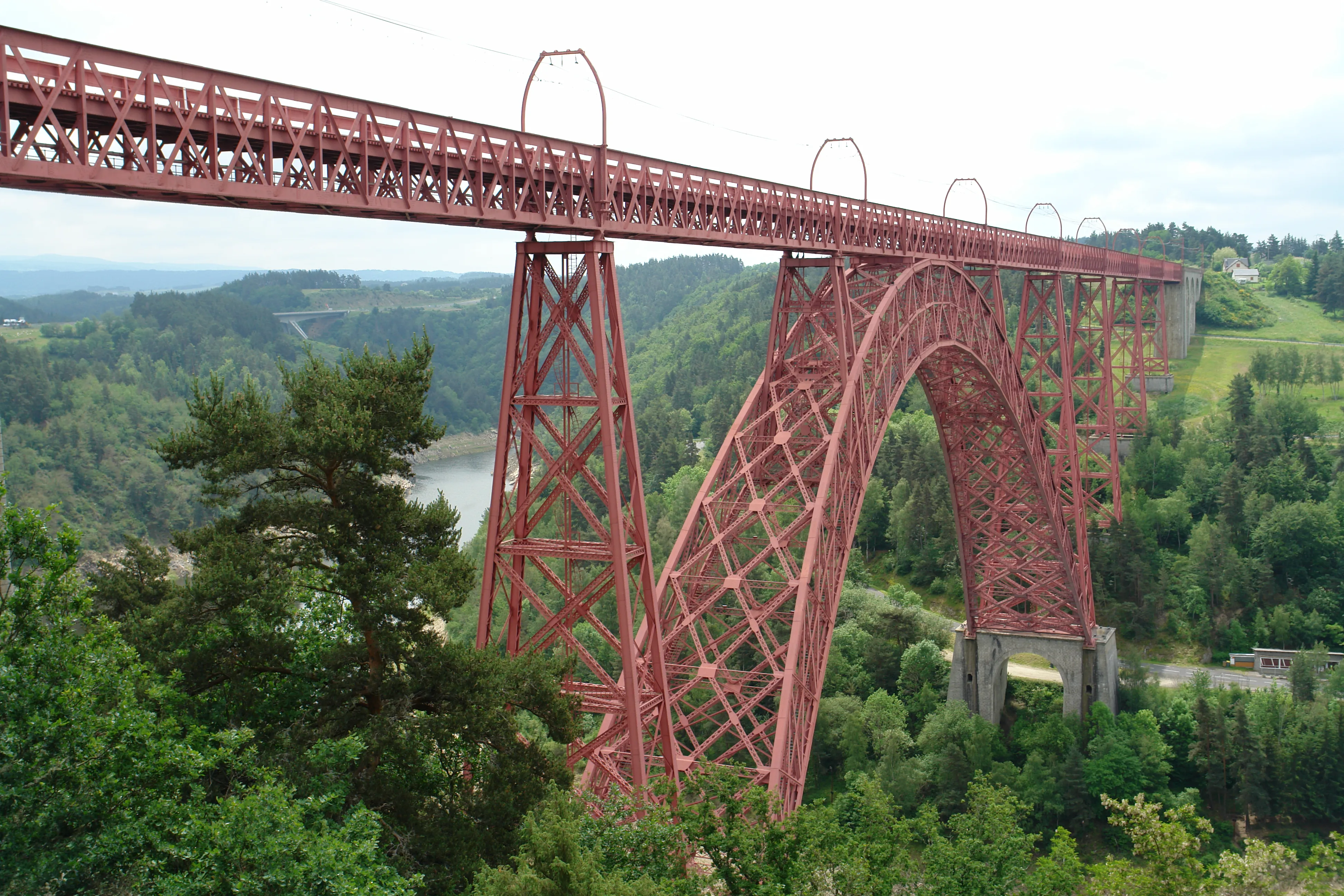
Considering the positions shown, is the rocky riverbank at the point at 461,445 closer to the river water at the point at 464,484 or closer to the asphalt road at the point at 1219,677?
the river water at the point at 464,484

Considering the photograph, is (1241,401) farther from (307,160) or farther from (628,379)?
(307,160)

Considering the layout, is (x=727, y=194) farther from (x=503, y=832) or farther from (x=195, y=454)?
(x=503, y=832)

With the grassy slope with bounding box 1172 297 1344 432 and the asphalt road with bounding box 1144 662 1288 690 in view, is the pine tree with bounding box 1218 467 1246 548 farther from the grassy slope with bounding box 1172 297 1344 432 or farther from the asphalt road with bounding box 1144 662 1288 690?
the grassy slope with bounding box 1172 297 1344 432

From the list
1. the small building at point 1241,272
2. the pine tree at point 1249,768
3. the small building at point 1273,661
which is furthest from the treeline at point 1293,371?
the pine tree at point 1249,768

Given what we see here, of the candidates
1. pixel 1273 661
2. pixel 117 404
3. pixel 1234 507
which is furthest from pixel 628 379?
pixel 117 404

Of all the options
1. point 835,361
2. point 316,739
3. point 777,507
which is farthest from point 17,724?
point 835,361
